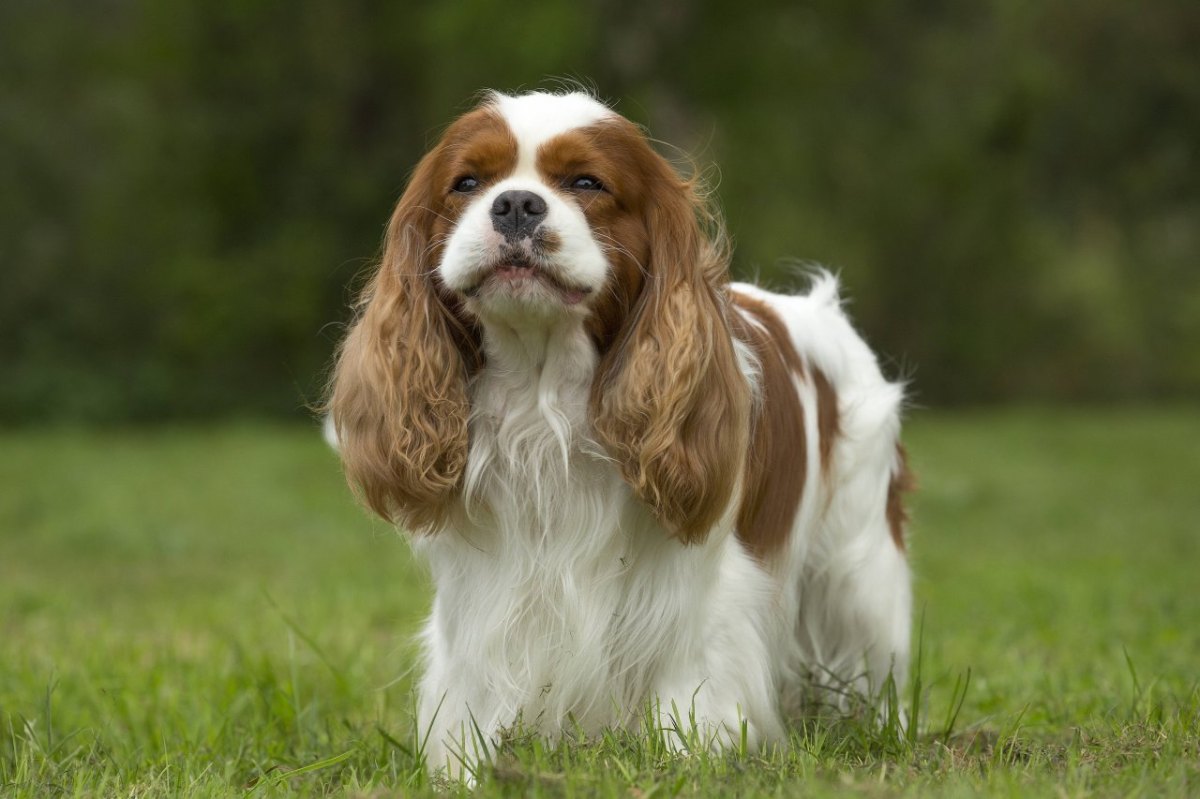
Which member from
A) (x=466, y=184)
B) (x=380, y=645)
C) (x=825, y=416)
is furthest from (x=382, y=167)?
(x=466, y=184)

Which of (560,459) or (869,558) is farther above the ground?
(560,459)

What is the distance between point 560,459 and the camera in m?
3.29

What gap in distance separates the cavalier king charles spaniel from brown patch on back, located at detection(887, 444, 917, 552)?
2.63ft

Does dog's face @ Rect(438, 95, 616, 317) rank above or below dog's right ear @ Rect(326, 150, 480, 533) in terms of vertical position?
above

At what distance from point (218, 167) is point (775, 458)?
54.8 ft

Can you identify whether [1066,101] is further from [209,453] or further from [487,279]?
[487,279]

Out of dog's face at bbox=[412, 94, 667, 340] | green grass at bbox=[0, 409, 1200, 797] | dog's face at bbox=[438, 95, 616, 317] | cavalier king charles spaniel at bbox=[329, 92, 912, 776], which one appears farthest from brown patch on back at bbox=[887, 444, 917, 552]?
dog's face at bbox=[438, 95, 616, 317]

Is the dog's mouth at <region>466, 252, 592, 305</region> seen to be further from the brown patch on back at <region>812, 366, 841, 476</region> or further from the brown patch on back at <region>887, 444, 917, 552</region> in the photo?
the brown patch on back at <region>887, 444, 917, 552</region>

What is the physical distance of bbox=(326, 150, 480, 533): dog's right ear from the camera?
330 centimetres

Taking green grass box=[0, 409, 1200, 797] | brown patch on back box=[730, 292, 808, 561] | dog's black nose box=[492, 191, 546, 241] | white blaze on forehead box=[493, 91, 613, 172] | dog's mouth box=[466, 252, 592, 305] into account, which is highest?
white blaze on forehead box=[493, 91, 613, 172]

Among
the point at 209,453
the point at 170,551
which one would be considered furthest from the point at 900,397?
the point at 209,453

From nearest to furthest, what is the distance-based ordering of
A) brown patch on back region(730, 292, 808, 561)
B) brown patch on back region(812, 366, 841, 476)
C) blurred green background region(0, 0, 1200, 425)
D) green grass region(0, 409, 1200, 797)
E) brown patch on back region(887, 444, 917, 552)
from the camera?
1. green grass region(0, 409, 1200, 797)
2. brown patch on back region(730, 292, 808, 561)
3. brown patch on back region(812, 366, 841, 476)
4. brown patch on back region(887, 444, 917, 552)
5. blurred green background region(0, 0, 1200, 425)

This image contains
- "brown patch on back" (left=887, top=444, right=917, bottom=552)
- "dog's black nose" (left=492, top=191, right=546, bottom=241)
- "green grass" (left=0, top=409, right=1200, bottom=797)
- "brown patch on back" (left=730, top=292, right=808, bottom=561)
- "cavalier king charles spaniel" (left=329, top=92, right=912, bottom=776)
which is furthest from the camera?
"brown patch on back" (left=887, top=444, right=917, bottom=552)

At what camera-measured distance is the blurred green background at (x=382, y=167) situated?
1819 centimetres
